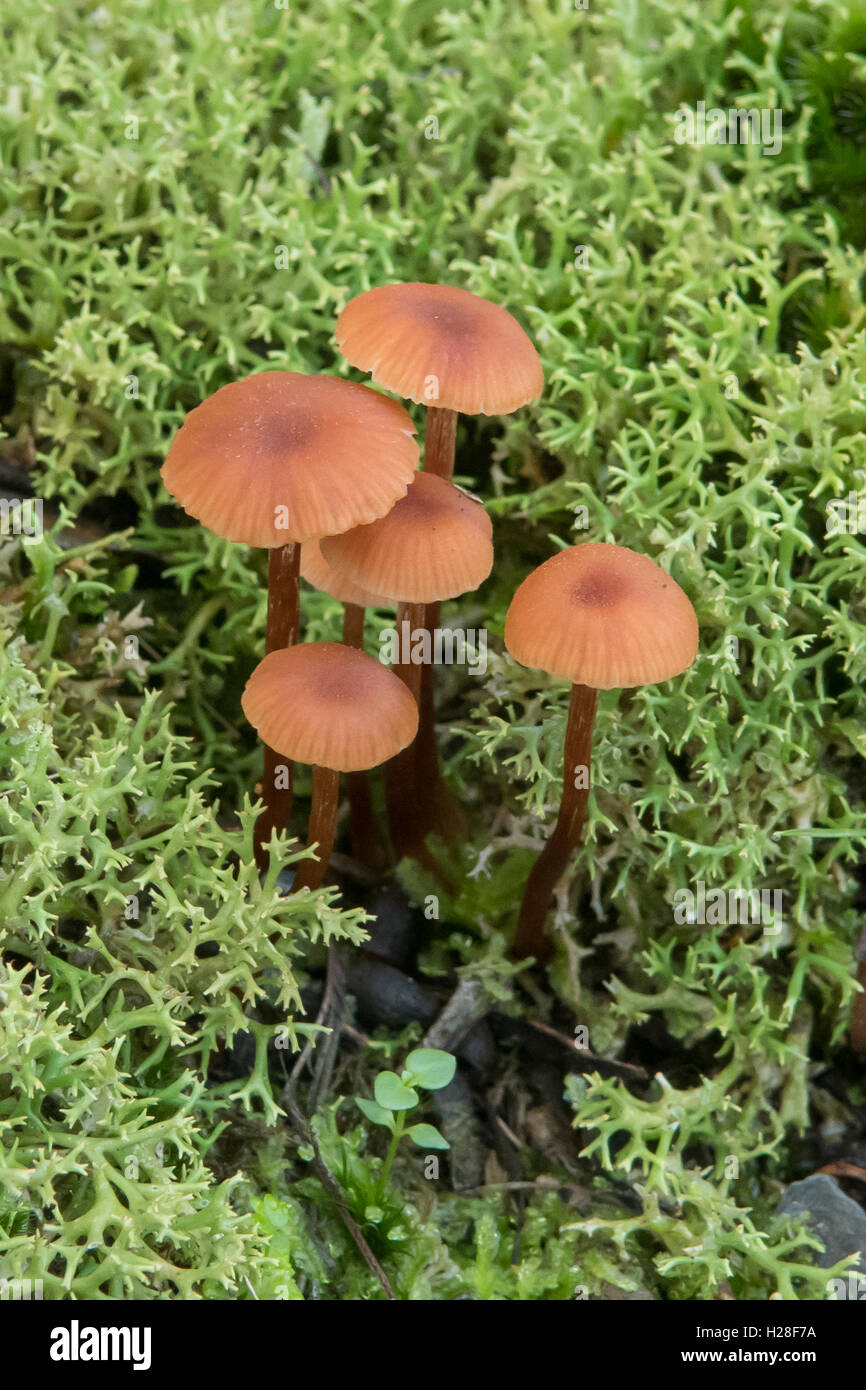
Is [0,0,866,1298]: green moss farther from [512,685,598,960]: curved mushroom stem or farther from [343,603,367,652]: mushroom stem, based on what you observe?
[343,603,367,652]: mushroom stem

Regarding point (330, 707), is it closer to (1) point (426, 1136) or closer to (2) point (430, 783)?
(2) point (430, 783)

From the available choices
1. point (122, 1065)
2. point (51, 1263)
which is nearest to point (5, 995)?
point (122, 1065)

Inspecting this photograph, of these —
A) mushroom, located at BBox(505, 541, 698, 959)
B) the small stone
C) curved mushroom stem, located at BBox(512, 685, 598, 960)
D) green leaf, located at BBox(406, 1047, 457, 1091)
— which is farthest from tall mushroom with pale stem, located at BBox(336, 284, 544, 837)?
the small stone

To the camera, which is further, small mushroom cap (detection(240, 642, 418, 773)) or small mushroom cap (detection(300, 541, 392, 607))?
small mushroom cap (detection(300, 541, 392, 607))

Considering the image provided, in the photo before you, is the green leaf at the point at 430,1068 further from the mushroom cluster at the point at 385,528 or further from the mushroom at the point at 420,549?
the mushroom at the point at 420,549

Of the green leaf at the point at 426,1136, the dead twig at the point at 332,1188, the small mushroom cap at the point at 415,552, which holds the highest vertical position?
the small mushroom cap at the point at 415,552

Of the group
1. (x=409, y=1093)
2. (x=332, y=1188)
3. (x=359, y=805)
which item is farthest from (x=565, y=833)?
(x=332, y=1188)

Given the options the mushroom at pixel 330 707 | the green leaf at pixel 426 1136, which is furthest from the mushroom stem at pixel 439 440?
the green leaf at pixel 426 1136
